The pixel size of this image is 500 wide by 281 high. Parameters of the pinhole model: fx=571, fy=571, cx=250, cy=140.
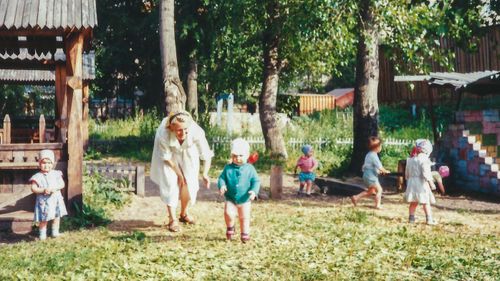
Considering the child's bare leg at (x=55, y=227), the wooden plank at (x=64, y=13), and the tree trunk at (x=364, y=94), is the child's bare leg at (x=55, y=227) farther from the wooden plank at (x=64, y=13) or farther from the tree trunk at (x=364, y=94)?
the tree trunk at (x=364, y=94)

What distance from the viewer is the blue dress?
7871mm

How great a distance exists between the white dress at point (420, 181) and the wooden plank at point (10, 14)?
667 centimetres

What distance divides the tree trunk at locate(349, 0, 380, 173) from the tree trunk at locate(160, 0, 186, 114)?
4.47 metres

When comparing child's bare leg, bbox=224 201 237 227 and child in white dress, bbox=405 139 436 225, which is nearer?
child's bare leg, bbox=224 201 237 227

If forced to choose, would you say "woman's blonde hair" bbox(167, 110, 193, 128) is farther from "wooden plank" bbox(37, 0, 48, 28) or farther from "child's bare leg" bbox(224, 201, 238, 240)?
"wooden plank" bbox(37, 0, 48, 28)

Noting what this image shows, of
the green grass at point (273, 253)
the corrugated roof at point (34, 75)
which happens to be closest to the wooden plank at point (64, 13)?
the green grass at point (273, 253)

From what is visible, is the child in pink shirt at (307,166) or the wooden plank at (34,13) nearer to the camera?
the wooden plank at (34,13)

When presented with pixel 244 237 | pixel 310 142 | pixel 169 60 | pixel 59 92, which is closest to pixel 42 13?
pixel 59 92

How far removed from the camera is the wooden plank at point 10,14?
8.23 m

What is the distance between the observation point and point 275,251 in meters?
7.12

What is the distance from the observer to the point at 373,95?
14.5 m

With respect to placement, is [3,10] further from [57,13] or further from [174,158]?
[174,158]

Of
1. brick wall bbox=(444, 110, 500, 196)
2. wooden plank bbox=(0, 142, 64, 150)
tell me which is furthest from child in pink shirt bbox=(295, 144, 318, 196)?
wooden plank bbox=(0, 142, 64, 150)

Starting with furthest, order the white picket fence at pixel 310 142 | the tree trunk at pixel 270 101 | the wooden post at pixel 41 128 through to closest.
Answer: the white picket fence at pixel 310 142
the tree trunk at pixel 270 101
the wooden post at pixel 41 128
